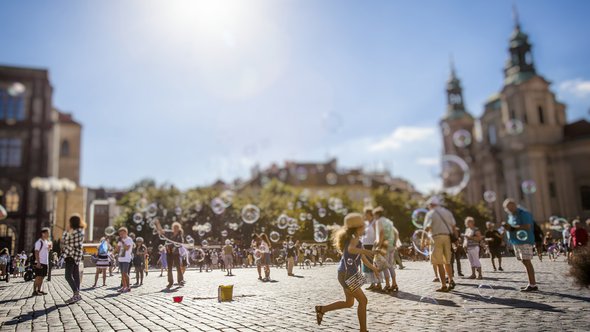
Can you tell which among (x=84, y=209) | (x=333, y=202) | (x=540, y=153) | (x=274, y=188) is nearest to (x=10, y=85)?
(x=84, y=209)

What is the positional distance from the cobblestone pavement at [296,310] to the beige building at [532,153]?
55240 millimetres

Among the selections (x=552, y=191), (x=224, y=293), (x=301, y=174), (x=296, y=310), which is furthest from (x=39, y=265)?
(x=301, y=174)

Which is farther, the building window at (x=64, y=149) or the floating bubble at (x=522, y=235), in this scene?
the building window at (x=64, y=149)

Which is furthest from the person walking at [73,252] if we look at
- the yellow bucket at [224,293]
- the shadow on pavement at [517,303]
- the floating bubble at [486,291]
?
the floating bubble at [486,291]

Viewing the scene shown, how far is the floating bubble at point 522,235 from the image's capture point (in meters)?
10.3

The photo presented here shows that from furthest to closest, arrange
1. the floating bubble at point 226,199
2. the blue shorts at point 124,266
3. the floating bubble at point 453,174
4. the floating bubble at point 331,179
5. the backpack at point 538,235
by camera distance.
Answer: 1. the floating bubble at point 331,179
2. the floating bubble at point 453,174
3. the floating bubble at point 226,199
4. the blue shorts at point 124,266
5. the backpack at point 538,235

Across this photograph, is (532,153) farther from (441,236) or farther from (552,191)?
(441,236)

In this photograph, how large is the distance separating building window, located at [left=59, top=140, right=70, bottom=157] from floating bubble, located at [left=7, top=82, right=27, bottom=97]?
12144 millimetres

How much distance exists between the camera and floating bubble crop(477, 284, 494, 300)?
31.2 ft

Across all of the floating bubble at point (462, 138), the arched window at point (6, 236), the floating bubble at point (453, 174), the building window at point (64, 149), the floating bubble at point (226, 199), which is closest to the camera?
the floating bubble at point (226, 199)

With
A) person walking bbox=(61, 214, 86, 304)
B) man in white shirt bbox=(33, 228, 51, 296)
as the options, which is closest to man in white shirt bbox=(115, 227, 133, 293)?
person walking bbox=(61, 214, 86, 304)

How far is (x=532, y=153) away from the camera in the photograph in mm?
61938

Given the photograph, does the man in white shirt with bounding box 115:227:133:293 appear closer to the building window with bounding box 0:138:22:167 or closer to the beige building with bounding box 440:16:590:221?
the building window with bounding box 0:138:22:167

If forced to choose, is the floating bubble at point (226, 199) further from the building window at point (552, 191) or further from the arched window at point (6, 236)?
the building window at point (552, 191)
